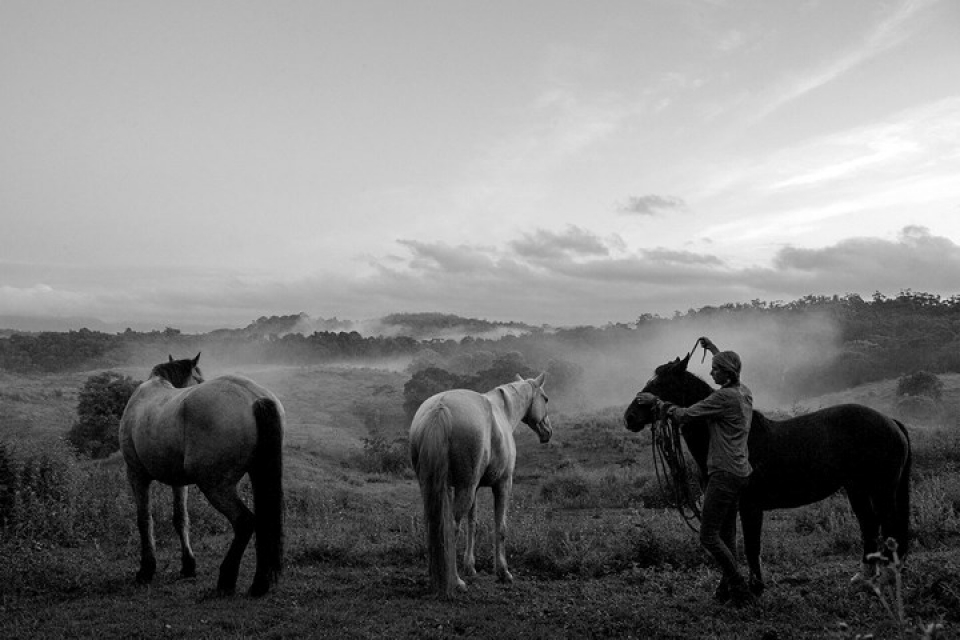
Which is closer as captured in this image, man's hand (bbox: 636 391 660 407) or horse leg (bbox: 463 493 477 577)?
man's hand (bbox: 636 391 660 407)

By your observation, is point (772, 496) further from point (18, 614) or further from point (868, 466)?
point (18, 614)

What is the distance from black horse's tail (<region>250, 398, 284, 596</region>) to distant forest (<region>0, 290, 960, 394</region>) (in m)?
50.3

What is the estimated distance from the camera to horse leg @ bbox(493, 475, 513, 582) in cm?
828

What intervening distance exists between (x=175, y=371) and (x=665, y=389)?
5.99m

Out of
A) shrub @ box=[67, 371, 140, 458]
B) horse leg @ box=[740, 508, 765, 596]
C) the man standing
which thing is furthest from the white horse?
shrub @ box=[67, 371, 140, 458]

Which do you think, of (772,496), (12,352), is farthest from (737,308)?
(772,496)

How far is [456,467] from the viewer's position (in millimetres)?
7770

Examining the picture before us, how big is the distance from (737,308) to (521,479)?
2844 inches

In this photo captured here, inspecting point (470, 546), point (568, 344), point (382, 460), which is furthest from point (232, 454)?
point (568, 344)

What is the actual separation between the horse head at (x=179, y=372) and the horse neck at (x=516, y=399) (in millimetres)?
3908

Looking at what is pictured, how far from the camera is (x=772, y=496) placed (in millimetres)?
6961

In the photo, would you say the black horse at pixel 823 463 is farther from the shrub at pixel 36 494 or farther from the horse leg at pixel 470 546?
Result: the shrub at pixel 36 494

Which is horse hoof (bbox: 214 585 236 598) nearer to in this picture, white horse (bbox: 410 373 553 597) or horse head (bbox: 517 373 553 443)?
white horse (bbox: 410 373 553 597)

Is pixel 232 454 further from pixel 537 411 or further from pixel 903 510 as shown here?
pixel 903 510
